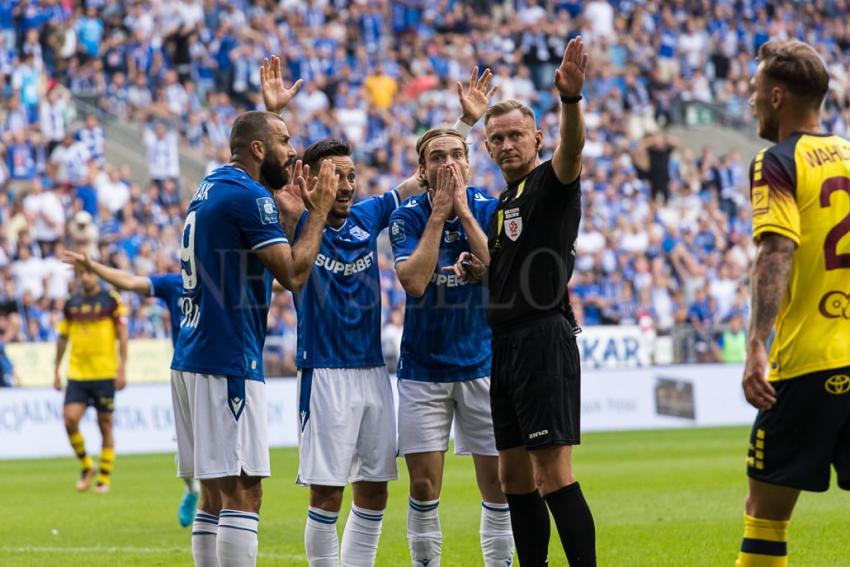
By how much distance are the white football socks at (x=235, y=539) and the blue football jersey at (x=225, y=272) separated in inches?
28.0

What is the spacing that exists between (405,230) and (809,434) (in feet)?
9.53

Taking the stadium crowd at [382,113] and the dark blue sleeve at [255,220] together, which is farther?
the stadium crowd at [382,113]

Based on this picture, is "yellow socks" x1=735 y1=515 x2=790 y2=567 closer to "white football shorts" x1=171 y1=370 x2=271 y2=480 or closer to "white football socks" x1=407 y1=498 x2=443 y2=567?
"white football socks" x1=407 y1=498 x2=443 y2=567

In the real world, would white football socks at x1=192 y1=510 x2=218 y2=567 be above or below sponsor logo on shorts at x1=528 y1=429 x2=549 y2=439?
below

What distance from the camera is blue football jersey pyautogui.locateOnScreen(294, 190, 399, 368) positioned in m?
7.30

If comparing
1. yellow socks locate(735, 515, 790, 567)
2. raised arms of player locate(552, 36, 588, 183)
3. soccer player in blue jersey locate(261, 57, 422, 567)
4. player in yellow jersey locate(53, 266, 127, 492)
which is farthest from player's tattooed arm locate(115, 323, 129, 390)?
yellow socks locate(735, 515, 790, 567)

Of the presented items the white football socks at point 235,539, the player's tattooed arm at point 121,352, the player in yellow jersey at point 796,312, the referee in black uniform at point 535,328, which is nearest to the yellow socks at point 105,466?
the player's tattooed arm at point 121,352

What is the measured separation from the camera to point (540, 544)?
688cm

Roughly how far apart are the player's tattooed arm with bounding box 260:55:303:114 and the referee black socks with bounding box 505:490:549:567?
8.68ft

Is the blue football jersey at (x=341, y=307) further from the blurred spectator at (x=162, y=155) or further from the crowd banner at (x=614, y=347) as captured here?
the blurred spectator at (x=162, y=155)

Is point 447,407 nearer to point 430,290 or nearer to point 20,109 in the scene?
point 430,290

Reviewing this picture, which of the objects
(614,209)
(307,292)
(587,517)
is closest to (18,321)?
(614,209)

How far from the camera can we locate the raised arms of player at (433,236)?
7.14 meters

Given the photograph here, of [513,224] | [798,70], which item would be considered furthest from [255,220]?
[798,70]
